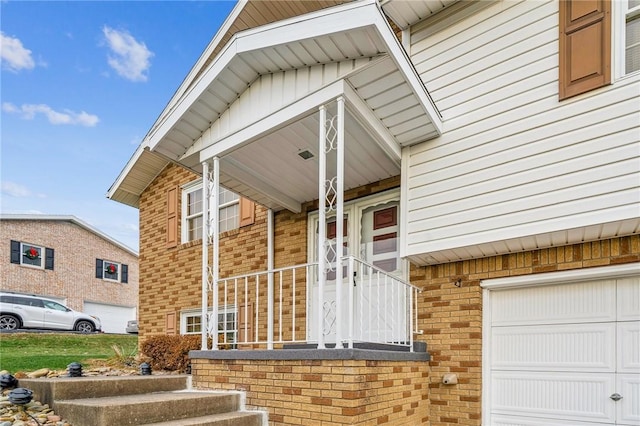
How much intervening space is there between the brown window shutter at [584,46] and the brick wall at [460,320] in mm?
1504

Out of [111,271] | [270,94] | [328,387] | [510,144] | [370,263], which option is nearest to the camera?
[328,387]

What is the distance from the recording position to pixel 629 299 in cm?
411

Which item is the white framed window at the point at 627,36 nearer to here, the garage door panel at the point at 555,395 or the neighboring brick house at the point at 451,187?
the neighboring brick house at the point at 451,187

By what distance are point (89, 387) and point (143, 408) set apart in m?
0.76

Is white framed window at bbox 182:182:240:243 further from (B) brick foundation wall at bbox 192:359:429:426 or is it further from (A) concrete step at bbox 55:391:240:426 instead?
(A) concrete step at bbox 55:391:240:426

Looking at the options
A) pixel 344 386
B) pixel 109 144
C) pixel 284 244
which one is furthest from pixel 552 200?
pixel 109 144

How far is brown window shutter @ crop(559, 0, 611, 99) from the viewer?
13.7 feet

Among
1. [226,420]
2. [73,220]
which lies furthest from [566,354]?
[73,220]

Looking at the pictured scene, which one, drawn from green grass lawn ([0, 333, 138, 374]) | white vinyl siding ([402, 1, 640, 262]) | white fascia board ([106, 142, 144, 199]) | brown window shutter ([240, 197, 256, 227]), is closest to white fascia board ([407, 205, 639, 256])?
white vinyl siding ([402, 1, 640, 262])

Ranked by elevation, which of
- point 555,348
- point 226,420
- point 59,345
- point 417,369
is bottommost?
point 59,345

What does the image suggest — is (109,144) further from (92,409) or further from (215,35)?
(92,409)

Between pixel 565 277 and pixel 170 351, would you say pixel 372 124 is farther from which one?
pixel 170 351

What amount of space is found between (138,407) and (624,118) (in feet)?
15.6

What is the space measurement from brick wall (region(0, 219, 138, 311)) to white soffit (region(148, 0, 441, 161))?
1915 centimetres
